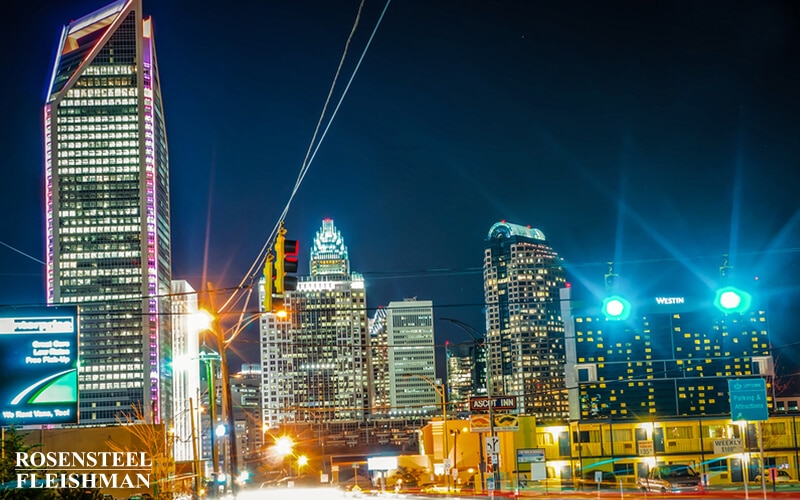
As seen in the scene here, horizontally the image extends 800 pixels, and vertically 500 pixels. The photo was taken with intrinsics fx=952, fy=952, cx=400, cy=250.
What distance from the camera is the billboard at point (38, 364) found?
2838 cm

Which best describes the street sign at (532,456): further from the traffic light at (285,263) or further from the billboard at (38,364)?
the traffic light at (285,263)

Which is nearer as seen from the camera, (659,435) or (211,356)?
(211,356)

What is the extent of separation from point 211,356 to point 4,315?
6.45 metres

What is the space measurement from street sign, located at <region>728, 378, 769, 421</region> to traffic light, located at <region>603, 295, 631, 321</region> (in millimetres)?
9438

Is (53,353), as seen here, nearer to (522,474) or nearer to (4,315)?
(4,315)

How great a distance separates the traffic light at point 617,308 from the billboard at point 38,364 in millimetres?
15553

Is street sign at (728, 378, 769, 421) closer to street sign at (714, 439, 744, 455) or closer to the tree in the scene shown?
street sign at (714, 439, 744, 455)

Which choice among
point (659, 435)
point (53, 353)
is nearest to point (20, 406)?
point (53, 353)

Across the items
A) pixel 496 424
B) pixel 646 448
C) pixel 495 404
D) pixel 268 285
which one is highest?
pixel 268 285

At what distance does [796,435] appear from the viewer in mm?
62875

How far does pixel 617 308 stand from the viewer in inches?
941

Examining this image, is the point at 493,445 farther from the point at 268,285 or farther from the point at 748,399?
the point at 268,285

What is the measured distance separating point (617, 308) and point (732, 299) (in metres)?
2.77

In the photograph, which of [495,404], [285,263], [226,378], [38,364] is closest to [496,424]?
[495,404]
